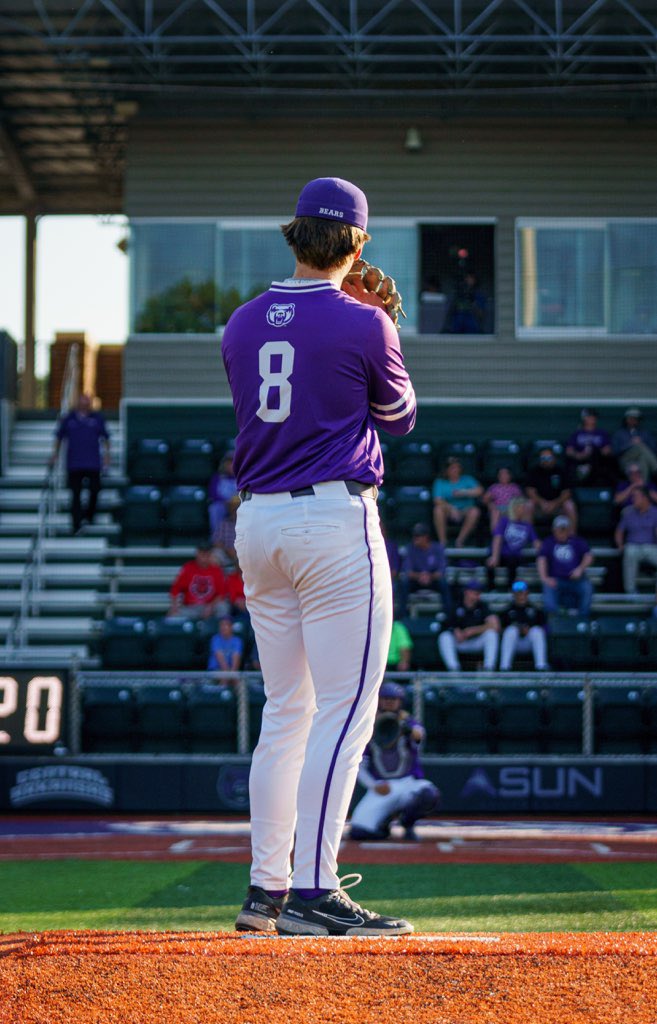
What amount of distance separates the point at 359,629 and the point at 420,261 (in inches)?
656

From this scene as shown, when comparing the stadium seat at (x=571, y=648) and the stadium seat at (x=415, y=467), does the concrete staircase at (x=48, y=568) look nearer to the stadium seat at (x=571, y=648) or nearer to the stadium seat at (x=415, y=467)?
the stadium seat at (x=415, y=467)

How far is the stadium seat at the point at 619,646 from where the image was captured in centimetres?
1456

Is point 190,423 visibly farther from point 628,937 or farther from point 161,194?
point 628,937

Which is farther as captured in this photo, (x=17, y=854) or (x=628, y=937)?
(x=17, y=854)

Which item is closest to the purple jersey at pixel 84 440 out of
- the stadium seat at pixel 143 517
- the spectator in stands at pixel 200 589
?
the stadium seat at pixel 143 517

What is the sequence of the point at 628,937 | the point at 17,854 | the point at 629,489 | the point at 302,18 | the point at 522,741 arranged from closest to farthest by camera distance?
the point at 628,937, the point at 17,854, the point at 522,741, the point at 629,489, the point at 302,18

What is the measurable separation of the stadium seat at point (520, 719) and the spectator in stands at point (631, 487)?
437 cm

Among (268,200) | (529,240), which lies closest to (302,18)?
(268,200)

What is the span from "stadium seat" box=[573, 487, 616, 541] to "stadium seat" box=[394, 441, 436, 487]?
1.94m

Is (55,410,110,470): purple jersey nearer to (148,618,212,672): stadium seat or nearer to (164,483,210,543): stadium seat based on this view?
(164,483,210,543): stadium seat

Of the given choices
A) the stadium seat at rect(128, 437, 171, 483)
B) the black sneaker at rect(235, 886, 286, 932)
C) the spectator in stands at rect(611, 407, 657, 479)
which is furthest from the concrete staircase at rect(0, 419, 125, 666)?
the black sneaker at rect(235, 886, 286, 932)

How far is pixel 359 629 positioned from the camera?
4188 mm

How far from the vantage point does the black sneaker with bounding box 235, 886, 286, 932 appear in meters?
4.25

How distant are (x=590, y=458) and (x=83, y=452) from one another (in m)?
6.53
